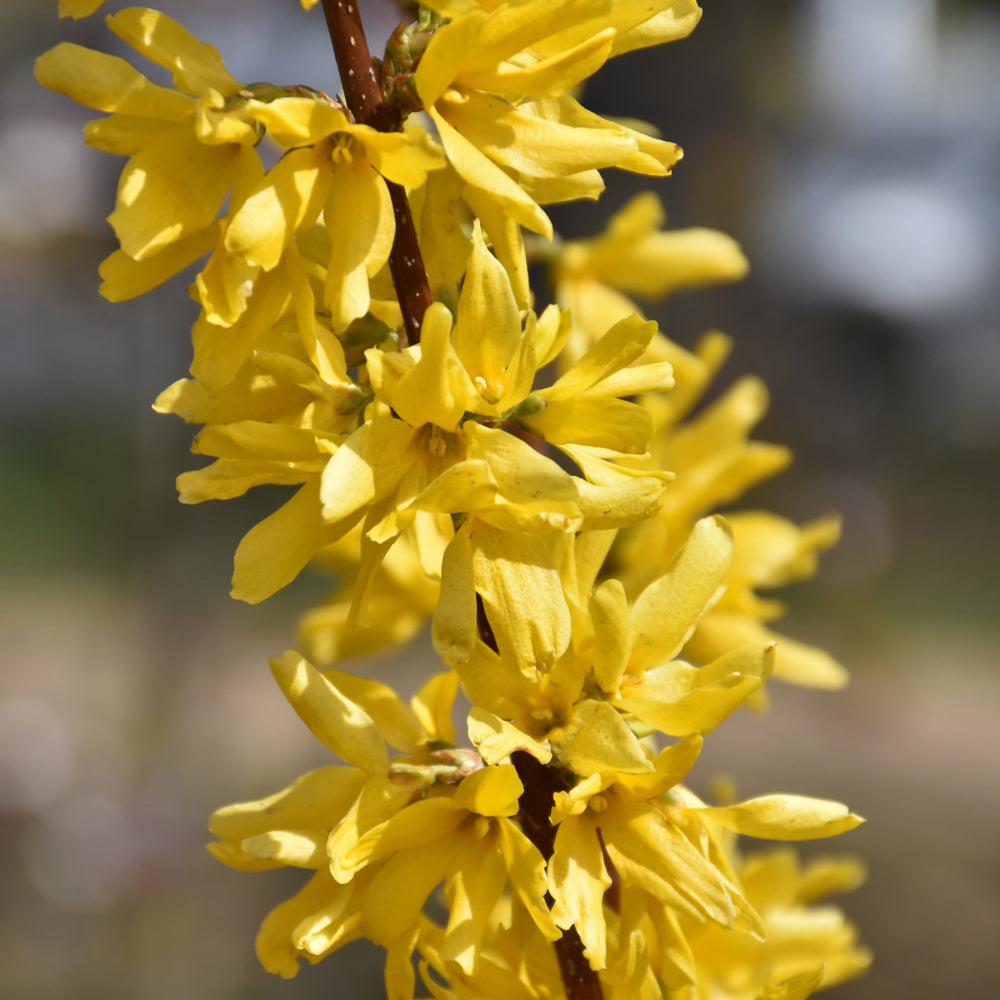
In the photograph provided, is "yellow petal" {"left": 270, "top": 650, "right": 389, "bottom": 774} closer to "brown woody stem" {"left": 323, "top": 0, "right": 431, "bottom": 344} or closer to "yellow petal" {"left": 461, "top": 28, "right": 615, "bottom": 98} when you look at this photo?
"brown woody stem" {"left": 323, "top": 0, "right": 431, "bottom": 344}

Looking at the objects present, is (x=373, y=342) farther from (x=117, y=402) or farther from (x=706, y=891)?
(x=117, y=402)

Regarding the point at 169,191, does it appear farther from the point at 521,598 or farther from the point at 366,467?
the point at 521,598

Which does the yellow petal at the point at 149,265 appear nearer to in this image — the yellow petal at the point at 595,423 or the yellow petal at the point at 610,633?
the yellow petal at the point at 595,423

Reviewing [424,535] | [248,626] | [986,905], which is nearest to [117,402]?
[248,626]

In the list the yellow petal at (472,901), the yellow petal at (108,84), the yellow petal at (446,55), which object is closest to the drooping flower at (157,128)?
the yellow petal at (108,84)

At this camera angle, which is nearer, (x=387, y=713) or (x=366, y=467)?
(x=366, y=467)

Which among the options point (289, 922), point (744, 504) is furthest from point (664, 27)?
point (744, 504)
